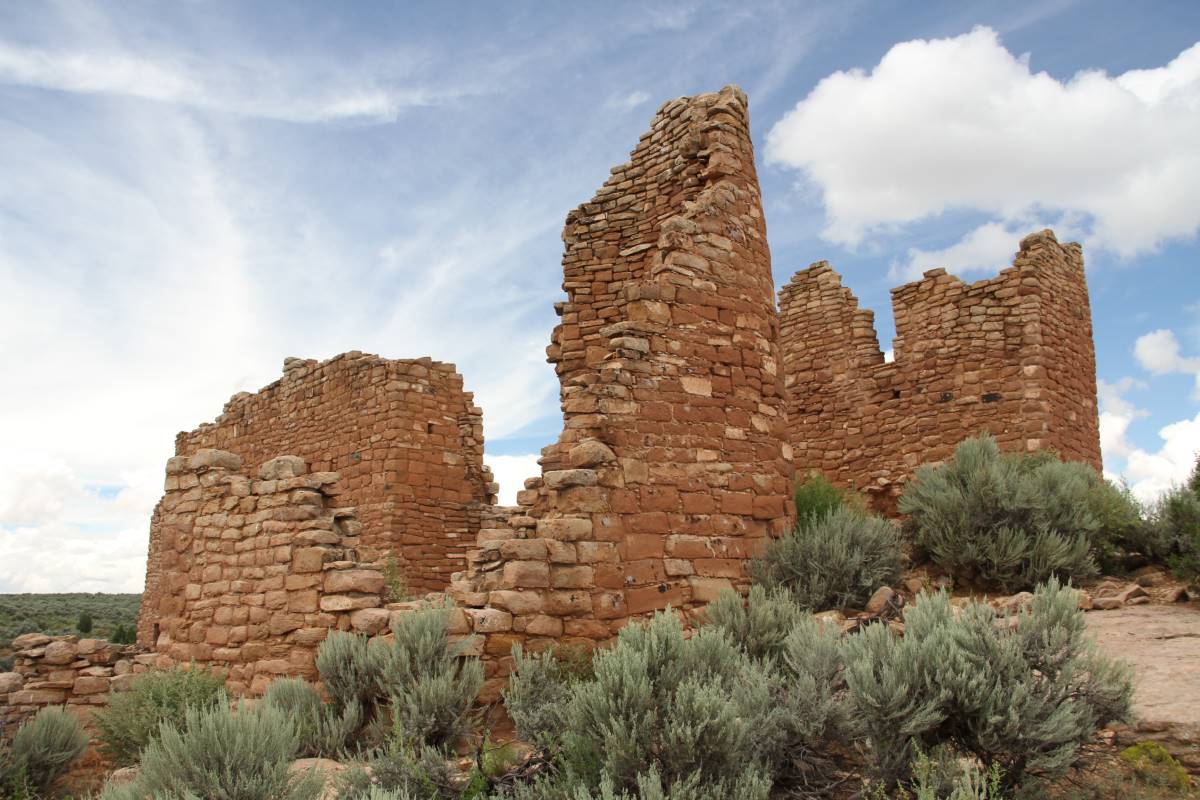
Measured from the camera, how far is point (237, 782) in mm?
4211

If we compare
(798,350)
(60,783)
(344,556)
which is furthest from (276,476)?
(798,350)

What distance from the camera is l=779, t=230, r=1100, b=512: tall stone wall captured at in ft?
40.7

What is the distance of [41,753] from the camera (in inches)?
292

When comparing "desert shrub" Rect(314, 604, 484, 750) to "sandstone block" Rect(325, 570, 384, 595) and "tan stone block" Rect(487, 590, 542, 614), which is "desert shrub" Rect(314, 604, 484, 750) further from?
"sandstone block" Rect(325, 570, 384, 595)

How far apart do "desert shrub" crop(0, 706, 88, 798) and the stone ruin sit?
1042 mm

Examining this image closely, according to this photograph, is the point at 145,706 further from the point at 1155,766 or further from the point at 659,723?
the point at 1155,766

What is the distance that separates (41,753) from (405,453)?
20.8 ft

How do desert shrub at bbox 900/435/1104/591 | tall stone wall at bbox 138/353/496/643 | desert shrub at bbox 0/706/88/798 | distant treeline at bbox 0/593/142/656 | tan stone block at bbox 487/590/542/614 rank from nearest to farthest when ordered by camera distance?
tan stone block at bbox 487/590/542/614
desert shrub at bbox 0/706/88/798
desert shrub at bbox 900/435/1104/591
tall stone wall at bbox 138/353/496/643
distant treeline at bbox 0/593/142/656

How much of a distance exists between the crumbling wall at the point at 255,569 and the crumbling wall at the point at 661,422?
1355mm

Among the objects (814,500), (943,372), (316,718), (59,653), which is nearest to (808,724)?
(316,718)

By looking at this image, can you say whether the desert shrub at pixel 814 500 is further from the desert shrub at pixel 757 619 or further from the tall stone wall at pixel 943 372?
the tall stone wall at pixel 943 372

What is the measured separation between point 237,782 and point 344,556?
3.59 meters

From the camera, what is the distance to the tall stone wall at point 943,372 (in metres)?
12.4

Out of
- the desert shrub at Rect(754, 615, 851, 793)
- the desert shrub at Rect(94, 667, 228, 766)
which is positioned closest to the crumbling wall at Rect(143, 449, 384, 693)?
the desert shrub at Rect(94, 667, 228, 766)
